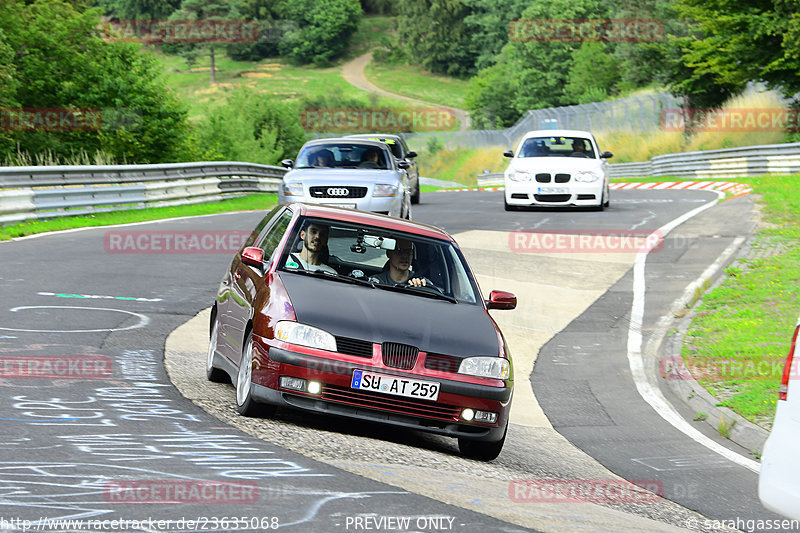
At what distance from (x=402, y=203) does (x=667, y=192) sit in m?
15.6

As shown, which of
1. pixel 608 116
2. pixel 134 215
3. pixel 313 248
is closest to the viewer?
pixel 313 248

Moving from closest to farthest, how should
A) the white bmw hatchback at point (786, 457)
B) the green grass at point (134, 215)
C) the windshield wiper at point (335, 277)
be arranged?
the white bmw hatchback at point (786, 457) < the windshield wiper at point (335, 277) < the green grass at point (134, 215)

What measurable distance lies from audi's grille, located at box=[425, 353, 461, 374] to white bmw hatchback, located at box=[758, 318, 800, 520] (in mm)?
2794

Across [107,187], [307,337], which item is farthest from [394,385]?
[107,187]

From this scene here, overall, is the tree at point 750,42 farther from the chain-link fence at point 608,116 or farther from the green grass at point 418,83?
the green grass at point 418,83

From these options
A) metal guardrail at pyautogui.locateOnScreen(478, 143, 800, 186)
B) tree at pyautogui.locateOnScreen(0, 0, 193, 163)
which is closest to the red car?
metal guardrail at pyautogui.locateOnScreen(478, 143, 800, 186)

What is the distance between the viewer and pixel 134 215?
23.9m

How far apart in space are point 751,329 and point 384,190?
23.6 ft

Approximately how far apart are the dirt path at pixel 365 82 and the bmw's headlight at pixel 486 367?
12181 cm

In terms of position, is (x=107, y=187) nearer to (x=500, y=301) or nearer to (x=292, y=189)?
(x=292, y=189)

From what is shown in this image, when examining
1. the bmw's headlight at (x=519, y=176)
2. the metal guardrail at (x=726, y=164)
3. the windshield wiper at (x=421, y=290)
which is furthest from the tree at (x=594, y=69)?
the windshield wiper at (x=421, y=290)

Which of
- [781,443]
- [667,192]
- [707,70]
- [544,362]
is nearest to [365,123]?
[707,70]

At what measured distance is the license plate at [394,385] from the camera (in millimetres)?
7121

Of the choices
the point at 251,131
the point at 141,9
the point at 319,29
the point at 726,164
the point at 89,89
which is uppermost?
the point at 141,9
